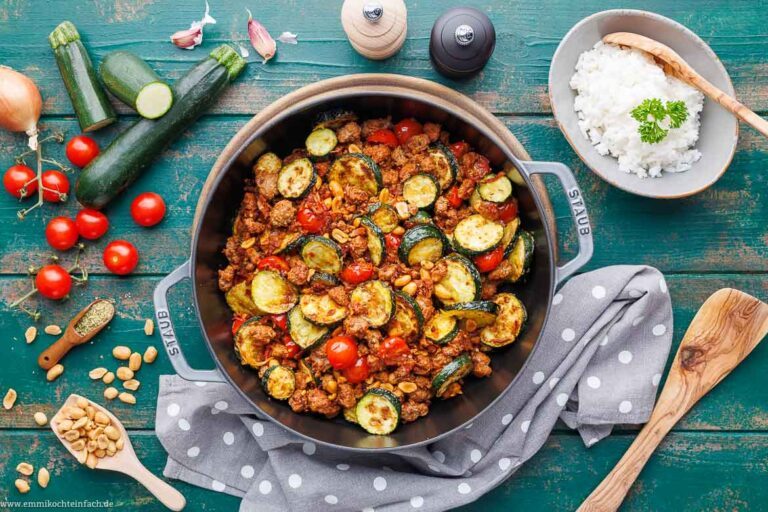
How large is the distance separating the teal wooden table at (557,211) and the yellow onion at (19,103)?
112 millimetres

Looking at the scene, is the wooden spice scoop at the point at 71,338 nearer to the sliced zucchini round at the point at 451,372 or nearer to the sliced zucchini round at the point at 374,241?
the sliced zucchini round at the point at 374,241

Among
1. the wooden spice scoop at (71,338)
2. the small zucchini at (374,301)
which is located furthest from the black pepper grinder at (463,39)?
the wooden spice scoop at (71,338)

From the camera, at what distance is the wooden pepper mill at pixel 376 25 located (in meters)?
3.04

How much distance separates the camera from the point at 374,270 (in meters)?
3.07

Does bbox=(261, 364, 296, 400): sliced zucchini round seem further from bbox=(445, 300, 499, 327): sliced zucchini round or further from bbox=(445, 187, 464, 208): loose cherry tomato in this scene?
bbox=(445, 187, 464, 208): loose cherry tomato

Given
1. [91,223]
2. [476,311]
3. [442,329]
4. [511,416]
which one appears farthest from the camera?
[91,223]

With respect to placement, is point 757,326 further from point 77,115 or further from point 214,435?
point 77,115

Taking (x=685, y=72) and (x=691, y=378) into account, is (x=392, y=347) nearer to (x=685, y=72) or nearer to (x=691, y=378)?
(x=691, y=378)

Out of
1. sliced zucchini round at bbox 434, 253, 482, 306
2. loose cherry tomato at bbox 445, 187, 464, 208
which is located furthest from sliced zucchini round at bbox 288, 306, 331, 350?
loose cherry tomato at bbox 445, 187, 464, 208

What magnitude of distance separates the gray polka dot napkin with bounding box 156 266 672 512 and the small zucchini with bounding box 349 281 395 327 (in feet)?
2.58

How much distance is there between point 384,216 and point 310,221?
375 mm

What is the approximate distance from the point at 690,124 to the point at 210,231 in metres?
2.59

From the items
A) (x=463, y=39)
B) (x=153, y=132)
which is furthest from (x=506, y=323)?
(x=153, y=132)

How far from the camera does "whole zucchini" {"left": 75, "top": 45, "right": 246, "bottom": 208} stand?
331 centimetres
